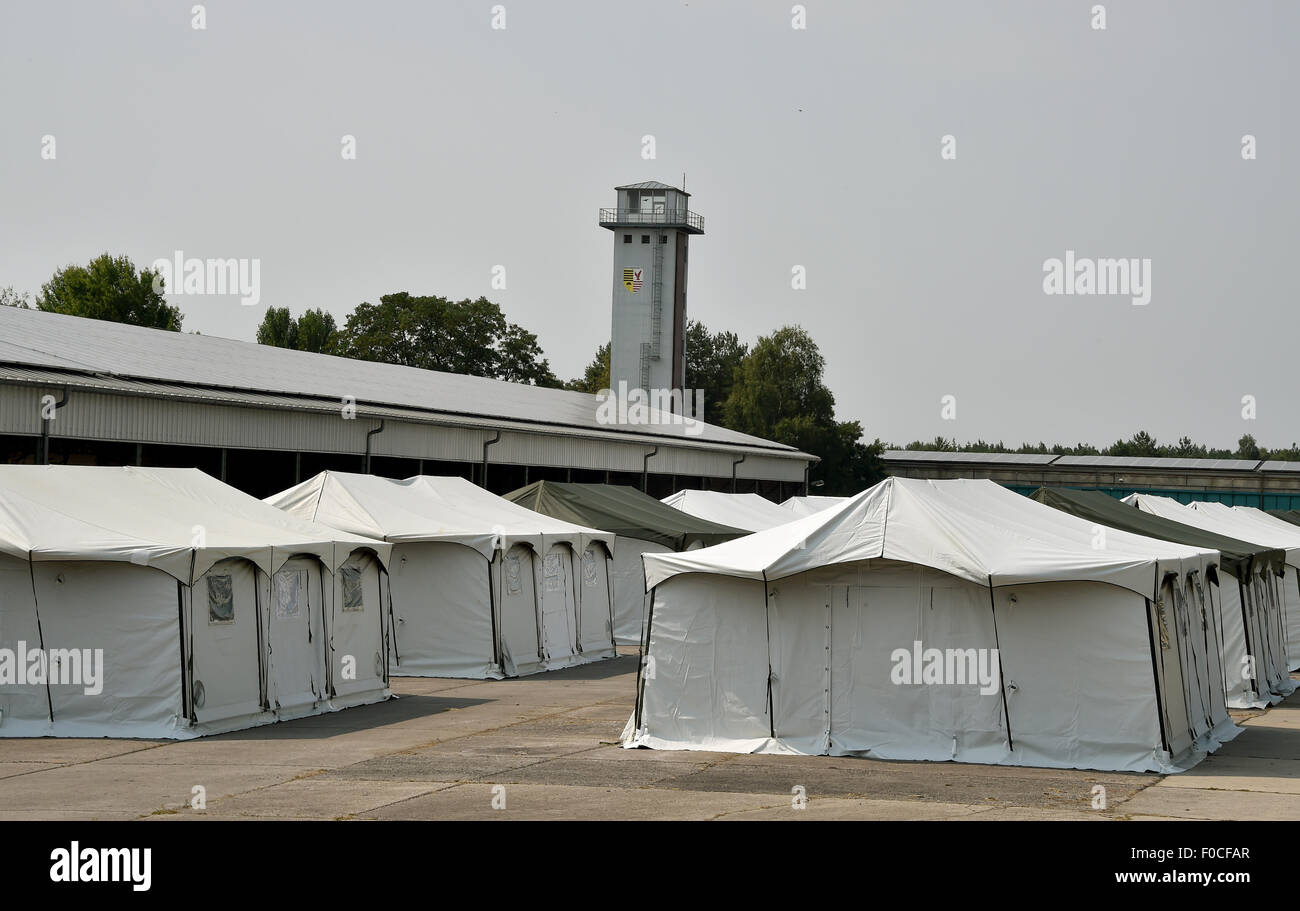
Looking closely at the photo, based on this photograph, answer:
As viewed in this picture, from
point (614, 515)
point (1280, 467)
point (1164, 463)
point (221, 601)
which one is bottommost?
point (221, 601)

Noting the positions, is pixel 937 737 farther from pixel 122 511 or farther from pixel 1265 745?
pixel 122 511

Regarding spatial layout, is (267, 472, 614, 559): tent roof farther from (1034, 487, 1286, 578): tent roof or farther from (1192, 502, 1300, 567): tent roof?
(1192, 502, 1300, 567): tent roof

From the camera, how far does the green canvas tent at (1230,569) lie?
19344 mm

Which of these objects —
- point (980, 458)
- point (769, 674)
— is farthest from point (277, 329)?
point (769, 674)

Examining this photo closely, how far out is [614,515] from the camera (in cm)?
2834

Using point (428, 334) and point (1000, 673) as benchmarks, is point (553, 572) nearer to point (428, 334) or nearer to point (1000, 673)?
point (1000, 673)

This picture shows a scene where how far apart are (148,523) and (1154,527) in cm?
1445

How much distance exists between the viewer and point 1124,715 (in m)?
13.5

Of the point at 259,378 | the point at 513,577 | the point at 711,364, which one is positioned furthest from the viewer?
the point at 711,364

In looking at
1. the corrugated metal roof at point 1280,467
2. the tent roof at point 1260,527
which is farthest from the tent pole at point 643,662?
the corrugated metal roof at point 1280,467

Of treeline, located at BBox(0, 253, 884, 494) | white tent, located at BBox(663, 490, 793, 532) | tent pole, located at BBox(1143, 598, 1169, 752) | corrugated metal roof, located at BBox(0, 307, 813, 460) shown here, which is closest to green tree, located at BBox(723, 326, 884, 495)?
treeline, located at BBox(0, 253, 884, 494)

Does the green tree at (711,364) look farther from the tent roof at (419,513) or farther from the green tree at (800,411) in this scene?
the tent roof at (419,513)

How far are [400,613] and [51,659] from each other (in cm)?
735
